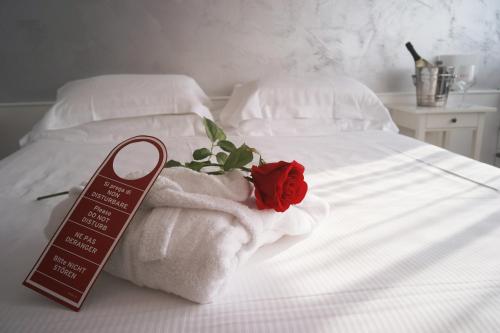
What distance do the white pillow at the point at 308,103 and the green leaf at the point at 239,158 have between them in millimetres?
1026

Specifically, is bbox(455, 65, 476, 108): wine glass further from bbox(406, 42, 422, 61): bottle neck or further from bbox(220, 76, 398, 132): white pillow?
bbox(220, 76, 398, 132): white pillow

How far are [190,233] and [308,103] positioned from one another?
131 cm

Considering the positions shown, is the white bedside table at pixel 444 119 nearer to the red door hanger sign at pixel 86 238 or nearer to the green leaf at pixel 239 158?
the green leaf at pixel 239 158

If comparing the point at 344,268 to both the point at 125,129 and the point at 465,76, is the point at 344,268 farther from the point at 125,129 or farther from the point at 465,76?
the point at 465,76

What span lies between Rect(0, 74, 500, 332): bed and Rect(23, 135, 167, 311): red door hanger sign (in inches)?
1.1

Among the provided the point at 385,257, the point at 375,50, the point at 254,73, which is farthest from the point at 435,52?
the point at 385,257

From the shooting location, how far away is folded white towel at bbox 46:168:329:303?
45 centimetres

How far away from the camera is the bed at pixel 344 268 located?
0.43 m

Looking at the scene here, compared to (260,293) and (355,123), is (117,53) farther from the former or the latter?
(260,293)

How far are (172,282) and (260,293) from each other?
12cm

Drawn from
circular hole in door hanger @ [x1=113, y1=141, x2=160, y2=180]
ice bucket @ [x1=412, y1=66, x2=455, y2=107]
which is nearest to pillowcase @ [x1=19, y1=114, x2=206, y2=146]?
circular hole in door hanger @ [x1=113, y1=141, x2=160, y2=180]

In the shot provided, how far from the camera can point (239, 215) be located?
51 cm

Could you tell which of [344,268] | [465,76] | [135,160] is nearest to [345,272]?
[344,268]

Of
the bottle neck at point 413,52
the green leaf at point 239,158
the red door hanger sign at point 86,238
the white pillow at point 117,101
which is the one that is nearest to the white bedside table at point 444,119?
the bottle neck at point 413,52
